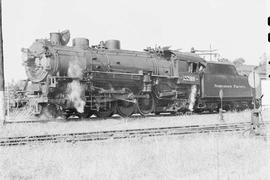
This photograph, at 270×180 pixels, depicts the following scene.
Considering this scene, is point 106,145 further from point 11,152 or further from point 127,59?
point 127,59

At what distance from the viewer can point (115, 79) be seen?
1590 centimetres

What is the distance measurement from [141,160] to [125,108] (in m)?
9.19

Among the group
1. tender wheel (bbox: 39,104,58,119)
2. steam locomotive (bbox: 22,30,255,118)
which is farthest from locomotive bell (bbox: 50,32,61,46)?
tender wheel (bbox: 39,104,58,119)

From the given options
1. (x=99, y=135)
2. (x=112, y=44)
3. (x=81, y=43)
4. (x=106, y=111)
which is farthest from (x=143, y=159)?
(x=112, y=44)

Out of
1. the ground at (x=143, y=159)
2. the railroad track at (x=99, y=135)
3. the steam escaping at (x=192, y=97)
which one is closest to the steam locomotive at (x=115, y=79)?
the steam escaping at (x=192, y=97)

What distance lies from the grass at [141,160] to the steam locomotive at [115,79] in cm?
589

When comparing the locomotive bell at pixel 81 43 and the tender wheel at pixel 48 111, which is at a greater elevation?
the locomotive bell at pixel 81 43

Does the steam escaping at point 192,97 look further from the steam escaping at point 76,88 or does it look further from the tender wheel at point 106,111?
the steam escaping at point 76,88

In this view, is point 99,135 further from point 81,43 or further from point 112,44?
point 112,44

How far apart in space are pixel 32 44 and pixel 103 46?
128 inches

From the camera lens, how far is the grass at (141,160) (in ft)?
21.1

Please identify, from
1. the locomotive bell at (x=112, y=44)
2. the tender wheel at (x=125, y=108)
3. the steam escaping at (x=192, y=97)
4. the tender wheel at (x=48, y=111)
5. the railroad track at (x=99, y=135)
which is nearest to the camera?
the railroad track at (x=99, y=135)

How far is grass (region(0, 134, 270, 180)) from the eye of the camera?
21.1ft

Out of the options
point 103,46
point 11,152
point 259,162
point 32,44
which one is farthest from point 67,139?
point 103,46
